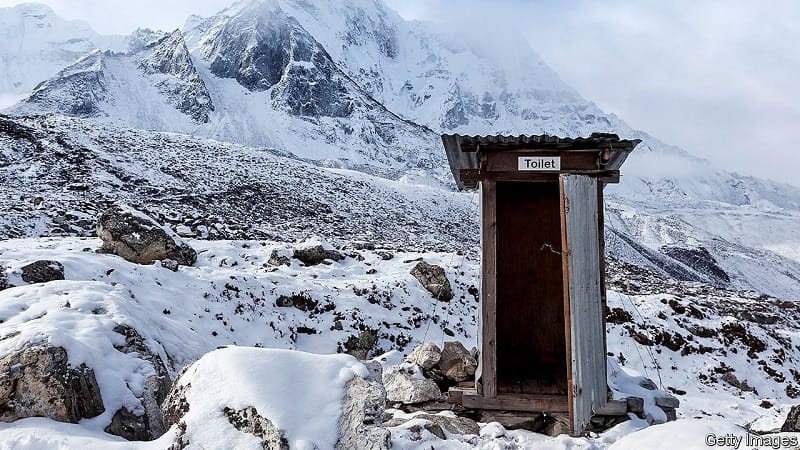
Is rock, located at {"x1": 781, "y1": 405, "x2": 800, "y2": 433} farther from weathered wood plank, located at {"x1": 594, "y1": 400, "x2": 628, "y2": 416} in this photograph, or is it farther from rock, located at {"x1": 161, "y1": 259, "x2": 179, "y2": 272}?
rock, located at {"x1": 161, "y1": 259, "x2": 179, "y2": 272}

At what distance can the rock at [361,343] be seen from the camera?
456 inches

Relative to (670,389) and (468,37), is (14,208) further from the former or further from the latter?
(468,37)

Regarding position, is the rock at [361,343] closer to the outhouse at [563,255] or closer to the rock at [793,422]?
the outhouse at [563,255]

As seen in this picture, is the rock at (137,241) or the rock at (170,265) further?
the rock at (137,241)

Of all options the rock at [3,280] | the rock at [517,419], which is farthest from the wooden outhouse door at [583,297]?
the rock at [3,280]

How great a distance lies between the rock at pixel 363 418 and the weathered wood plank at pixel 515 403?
10.3ft

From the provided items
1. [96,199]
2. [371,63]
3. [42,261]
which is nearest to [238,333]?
[42,261]

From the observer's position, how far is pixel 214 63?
95625 millimetres

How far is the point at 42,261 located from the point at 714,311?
19540mm

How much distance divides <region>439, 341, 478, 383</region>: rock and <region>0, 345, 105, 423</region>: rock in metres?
5.03

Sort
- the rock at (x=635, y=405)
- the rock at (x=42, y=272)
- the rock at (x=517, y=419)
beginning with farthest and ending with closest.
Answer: the rock at (x=42, y=272) → the rock at (x=517, y=419) → the rock at (x=635, y=405)

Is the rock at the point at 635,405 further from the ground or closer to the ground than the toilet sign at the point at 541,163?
closer to the ground

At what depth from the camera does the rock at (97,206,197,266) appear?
1328 centimetres

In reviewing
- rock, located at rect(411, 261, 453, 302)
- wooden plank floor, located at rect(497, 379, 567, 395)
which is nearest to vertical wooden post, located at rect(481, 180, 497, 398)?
wooden plank floor, located at rect(497, 379, 567, 395)
